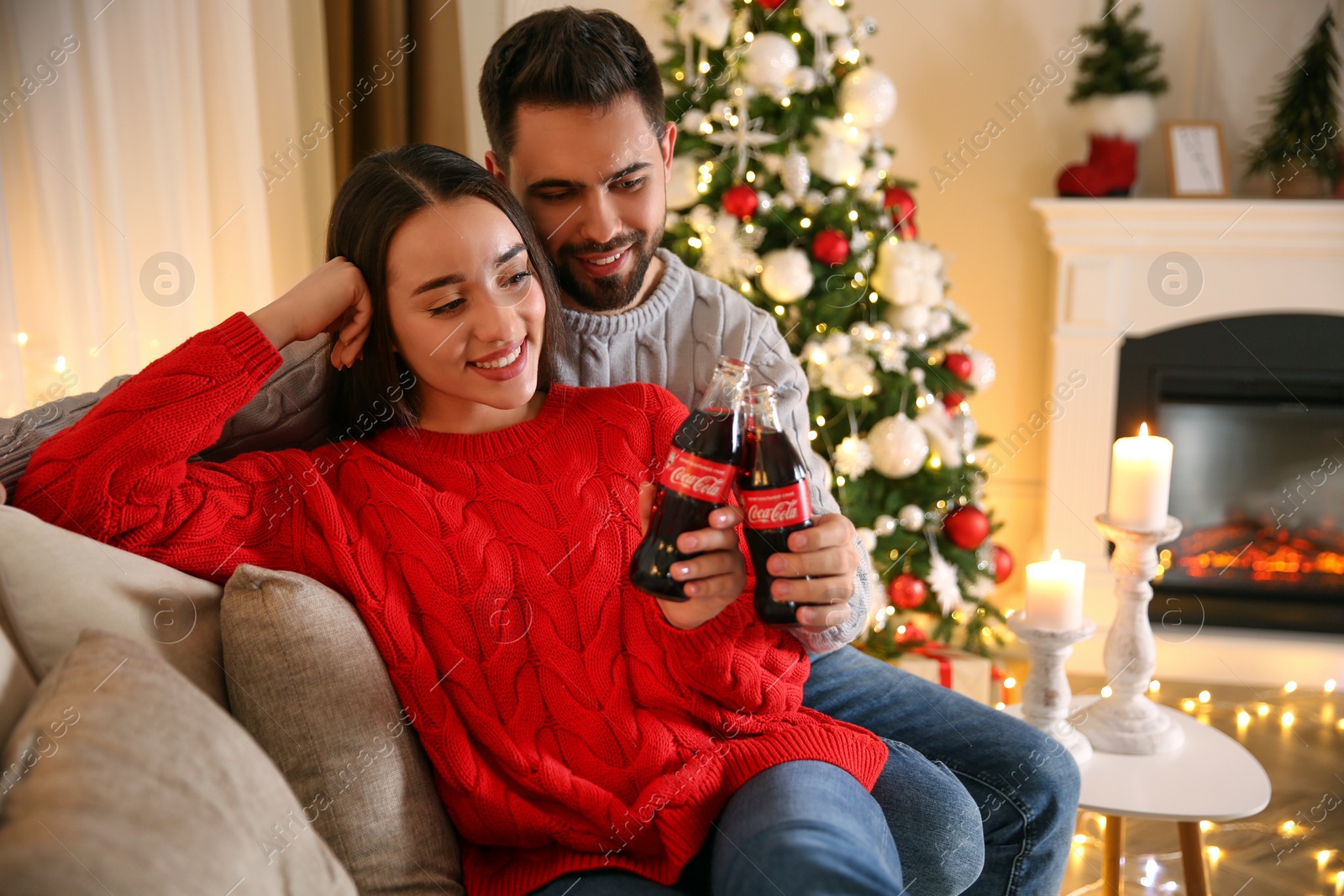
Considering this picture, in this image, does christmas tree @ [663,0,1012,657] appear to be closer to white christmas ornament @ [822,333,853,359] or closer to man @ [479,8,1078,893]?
white christmas ornament @ [822,333,853,359]

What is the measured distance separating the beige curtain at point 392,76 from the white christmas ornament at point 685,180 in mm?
654

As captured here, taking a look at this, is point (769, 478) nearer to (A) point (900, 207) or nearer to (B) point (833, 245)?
(B) point (833, 245)

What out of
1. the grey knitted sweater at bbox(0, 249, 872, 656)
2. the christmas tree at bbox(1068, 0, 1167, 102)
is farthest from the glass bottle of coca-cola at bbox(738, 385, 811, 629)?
the christmas tree at bbox(1068, 0, 1167, 102)

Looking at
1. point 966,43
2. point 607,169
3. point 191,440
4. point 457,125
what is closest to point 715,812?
point 191,440

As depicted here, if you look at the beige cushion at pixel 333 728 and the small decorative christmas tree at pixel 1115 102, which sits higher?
the small decorative christmas tree at pixel 1115 102

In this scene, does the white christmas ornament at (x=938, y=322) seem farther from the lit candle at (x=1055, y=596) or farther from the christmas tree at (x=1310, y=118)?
the lit candle at (x=1055, y=596)

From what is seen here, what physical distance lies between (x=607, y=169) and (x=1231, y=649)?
2560 millimetres

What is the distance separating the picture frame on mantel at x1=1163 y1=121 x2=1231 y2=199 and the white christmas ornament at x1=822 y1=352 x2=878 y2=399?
117 centimetres

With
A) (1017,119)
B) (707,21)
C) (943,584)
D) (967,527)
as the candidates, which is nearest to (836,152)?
(707,21)

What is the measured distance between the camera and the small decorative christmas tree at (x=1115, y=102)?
8.81ft

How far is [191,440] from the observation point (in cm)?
107

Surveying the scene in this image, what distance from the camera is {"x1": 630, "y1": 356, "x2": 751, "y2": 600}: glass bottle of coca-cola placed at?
3.06 feet

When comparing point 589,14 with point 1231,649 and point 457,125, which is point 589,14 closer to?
point 457,125

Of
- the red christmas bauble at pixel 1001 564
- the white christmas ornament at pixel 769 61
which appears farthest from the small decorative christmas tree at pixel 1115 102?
the red christmas bauble at pixel 1001 564
